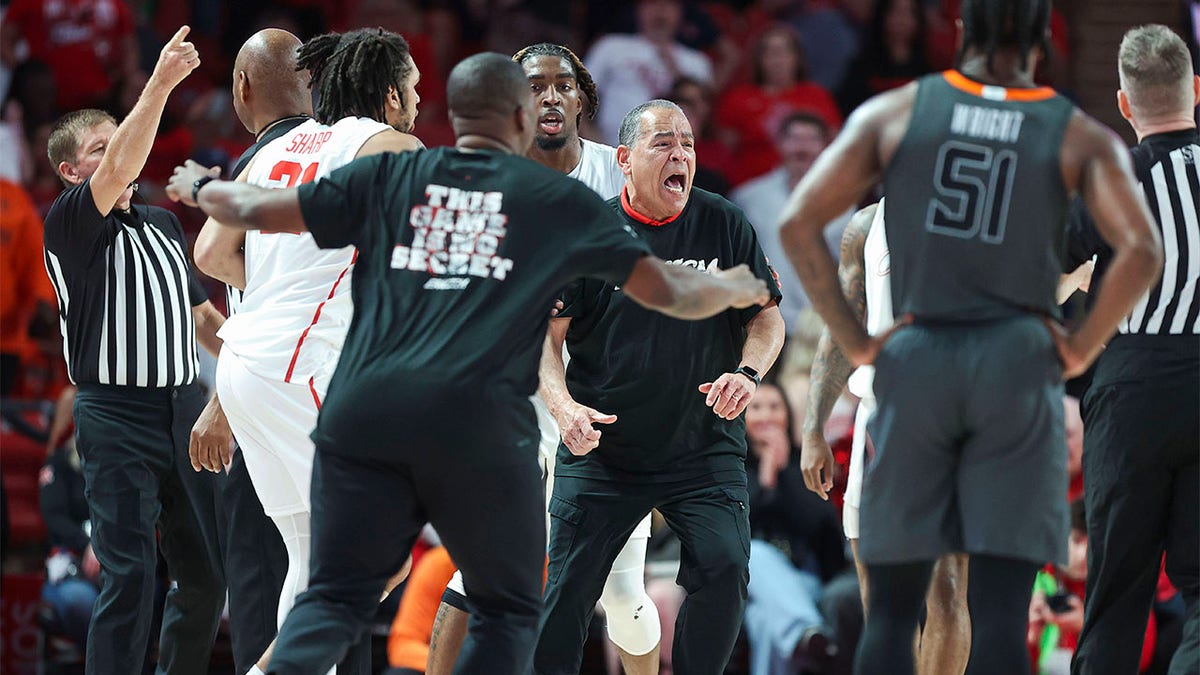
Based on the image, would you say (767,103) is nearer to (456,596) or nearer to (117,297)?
(117,297)

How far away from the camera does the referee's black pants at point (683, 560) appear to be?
16.6 feet

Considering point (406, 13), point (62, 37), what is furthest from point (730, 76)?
point (62, 37)

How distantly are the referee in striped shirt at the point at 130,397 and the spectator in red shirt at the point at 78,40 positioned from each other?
5051mm

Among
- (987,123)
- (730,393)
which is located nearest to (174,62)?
(730,393)

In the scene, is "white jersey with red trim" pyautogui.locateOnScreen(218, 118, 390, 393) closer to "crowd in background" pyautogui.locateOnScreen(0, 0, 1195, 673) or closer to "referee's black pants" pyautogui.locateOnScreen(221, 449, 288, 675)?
"referee's black pants" pyautogui.locateOnScreen(221, 449, 288, 675)

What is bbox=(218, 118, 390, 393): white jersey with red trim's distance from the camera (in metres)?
4.84

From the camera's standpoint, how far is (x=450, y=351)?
3.94m

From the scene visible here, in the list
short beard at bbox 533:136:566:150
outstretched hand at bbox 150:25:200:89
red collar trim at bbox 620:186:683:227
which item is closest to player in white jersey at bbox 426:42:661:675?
short beard at bbox 533:136:566:150

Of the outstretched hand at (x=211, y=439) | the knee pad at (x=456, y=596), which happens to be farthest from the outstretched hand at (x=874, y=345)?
the outstretched hand at (x=211, y=439)

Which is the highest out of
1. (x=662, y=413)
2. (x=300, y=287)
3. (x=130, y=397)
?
(x=300, y=287)

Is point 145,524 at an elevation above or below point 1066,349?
below

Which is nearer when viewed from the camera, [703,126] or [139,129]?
[139,129]

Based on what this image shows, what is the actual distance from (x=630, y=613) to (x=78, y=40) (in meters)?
7.01

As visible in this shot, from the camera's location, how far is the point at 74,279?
5695 mm
